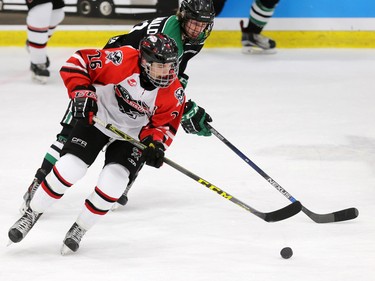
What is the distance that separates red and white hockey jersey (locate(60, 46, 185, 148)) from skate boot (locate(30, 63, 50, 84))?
2797 mm

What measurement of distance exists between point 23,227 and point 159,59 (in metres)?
0.78

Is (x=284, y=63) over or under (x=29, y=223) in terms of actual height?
under

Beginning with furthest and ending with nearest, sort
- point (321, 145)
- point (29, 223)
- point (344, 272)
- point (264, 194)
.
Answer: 1. point (321, 145)
2. point (264, 194)
3. point (29, 223)
4. point (344, 272)

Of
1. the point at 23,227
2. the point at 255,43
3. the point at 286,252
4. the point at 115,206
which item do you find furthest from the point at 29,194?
the point at 255,43

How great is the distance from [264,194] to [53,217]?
3.22ft

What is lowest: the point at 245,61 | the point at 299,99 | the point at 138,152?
the point at 245,61

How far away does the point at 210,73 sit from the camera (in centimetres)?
677

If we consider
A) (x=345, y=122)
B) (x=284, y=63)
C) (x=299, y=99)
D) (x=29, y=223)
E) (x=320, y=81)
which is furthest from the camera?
(x=284, y=63)

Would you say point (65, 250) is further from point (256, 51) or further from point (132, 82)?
point (256, 51)

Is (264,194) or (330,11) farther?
(330,11)

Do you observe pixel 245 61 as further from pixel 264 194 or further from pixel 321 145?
pixel 264 194

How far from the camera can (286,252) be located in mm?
3354

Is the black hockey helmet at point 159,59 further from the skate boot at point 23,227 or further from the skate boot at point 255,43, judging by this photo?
the skate boot at point 255,43

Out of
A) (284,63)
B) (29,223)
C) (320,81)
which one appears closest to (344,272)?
(29,223)
